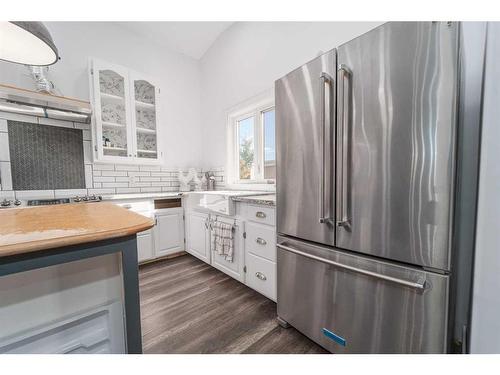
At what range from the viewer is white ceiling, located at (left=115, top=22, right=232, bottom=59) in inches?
107

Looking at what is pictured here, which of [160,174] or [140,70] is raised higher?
[140,70]

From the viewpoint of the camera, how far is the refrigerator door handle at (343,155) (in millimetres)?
1041

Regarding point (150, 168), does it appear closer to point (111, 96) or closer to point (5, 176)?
point (111, 96)

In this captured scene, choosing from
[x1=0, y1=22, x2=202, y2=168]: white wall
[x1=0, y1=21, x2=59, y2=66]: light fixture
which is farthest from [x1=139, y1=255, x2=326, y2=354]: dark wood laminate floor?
[x1=0, y1=22, x2=202, y2=168]: white wall

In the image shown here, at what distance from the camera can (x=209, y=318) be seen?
1549mm

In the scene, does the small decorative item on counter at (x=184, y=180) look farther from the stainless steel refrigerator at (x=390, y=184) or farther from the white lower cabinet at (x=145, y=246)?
the stainless steel refrigerator at (x=390, y=184)

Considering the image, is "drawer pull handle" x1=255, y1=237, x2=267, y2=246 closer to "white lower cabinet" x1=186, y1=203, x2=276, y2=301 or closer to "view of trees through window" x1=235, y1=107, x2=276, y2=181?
"white lower cabinet" x1=186, y1=203, x2=276, y2=301

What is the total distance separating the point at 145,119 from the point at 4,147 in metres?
1.42

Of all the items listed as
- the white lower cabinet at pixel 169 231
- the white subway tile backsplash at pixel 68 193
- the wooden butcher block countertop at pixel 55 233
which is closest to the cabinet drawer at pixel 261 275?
the wooden butcher block countertop at pixel 55 233

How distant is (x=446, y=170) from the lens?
792mm

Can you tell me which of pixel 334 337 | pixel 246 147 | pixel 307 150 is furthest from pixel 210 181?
pixel 334 337

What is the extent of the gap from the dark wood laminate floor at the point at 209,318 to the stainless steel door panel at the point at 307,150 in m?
0.70

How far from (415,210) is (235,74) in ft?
8.89
